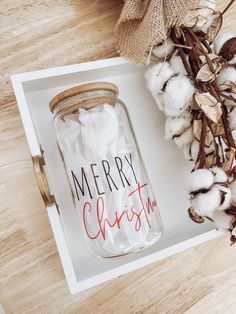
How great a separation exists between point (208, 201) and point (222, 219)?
2.1 inches

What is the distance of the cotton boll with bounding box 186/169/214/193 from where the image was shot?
19.1 inches

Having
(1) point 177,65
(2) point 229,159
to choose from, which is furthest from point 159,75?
(2) point 229,159

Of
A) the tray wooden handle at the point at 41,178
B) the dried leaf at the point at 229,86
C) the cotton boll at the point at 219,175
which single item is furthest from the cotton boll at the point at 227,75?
the tray wooden handle at the point at 41,178

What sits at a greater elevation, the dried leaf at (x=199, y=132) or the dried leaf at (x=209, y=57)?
the dried leaf at (x=209, y=57)

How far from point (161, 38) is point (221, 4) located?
0.21 m

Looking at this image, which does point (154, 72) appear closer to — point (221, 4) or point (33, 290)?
point (221, 4)

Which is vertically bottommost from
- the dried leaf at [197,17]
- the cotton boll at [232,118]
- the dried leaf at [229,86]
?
the cotton boll at [232,118]

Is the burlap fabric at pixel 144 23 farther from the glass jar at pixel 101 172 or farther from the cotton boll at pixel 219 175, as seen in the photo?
the cotton boll at pixel 219 175

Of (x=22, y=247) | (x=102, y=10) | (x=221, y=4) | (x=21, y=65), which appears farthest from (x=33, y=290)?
(x=221, y=4)

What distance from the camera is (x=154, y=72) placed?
527 mm

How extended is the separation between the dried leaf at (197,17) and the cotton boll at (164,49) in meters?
0.03

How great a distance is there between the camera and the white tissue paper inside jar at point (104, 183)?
51cm

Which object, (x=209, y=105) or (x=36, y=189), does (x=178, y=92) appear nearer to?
(x=209, y=105)

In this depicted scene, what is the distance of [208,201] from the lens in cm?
48
